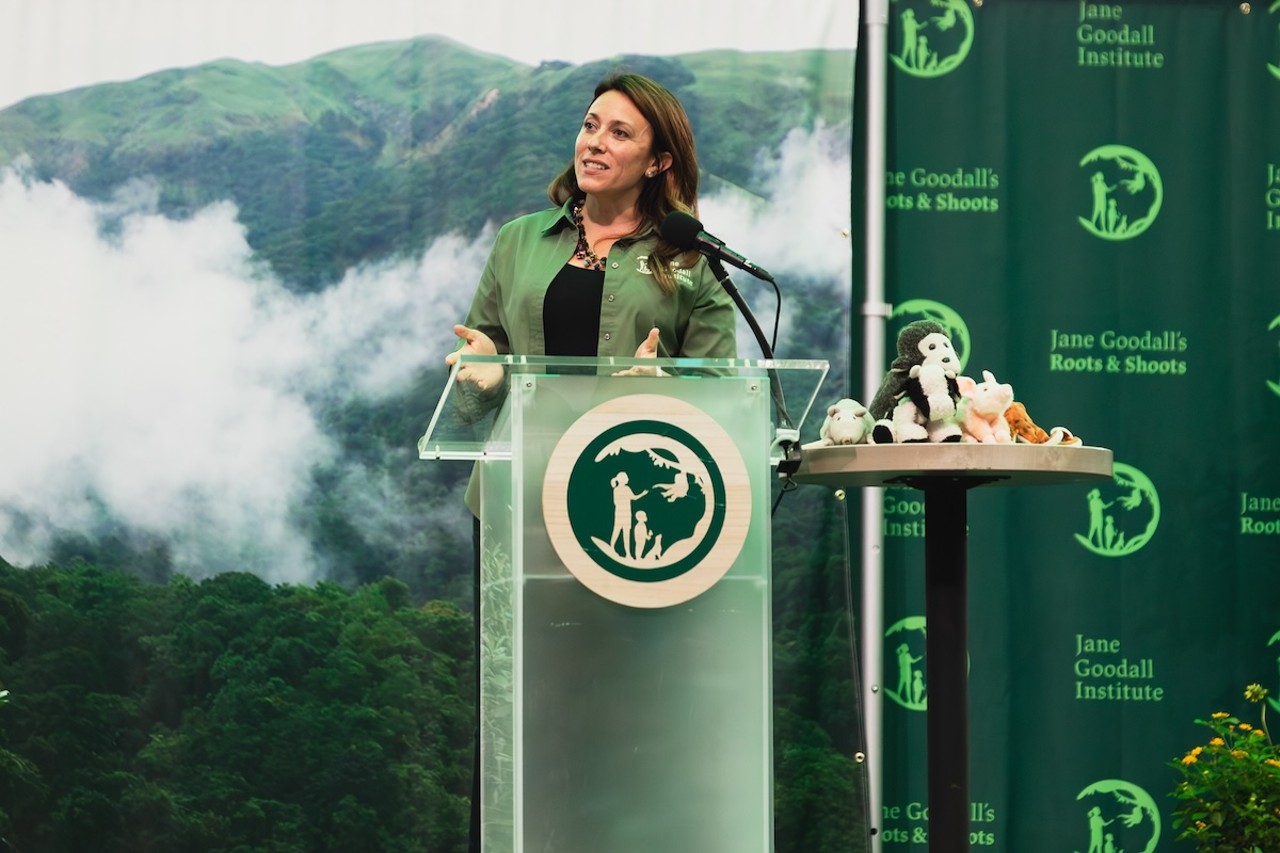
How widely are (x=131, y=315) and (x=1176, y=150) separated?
3128 mm

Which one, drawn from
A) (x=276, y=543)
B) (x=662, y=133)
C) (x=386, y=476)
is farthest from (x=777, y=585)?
(x=662, y=133)

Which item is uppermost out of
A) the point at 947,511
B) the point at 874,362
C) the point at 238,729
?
the point at 874,362

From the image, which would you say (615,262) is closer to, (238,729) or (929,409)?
(929,409)

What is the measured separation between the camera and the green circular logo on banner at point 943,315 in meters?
4.52

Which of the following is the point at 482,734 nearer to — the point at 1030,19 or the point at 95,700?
the point at 95,700

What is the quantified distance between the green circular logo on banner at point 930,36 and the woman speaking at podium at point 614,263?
5.93ft

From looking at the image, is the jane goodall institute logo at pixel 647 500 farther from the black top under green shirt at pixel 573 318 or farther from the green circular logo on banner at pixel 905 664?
the green circular logo on banner at pixel 905 664

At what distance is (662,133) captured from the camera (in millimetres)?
2943

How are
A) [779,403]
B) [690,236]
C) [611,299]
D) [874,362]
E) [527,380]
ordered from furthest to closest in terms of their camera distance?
1. [874,362]
2. [611,299]
3. [690,236]
4. [779,403]
5. [527,380]

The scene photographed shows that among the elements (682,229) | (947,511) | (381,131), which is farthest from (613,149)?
(381,131)

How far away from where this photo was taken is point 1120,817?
4.46m

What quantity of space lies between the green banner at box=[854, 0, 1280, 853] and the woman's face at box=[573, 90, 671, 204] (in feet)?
5.72

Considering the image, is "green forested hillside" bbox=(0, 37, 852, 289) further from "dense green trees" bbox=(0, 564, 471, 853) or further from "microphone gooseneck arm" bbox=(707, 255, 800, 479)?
"microphone gooseneck arm" bbox=(707, 255, 800, 479)

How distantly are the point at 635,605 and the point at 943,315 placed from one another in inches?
105
